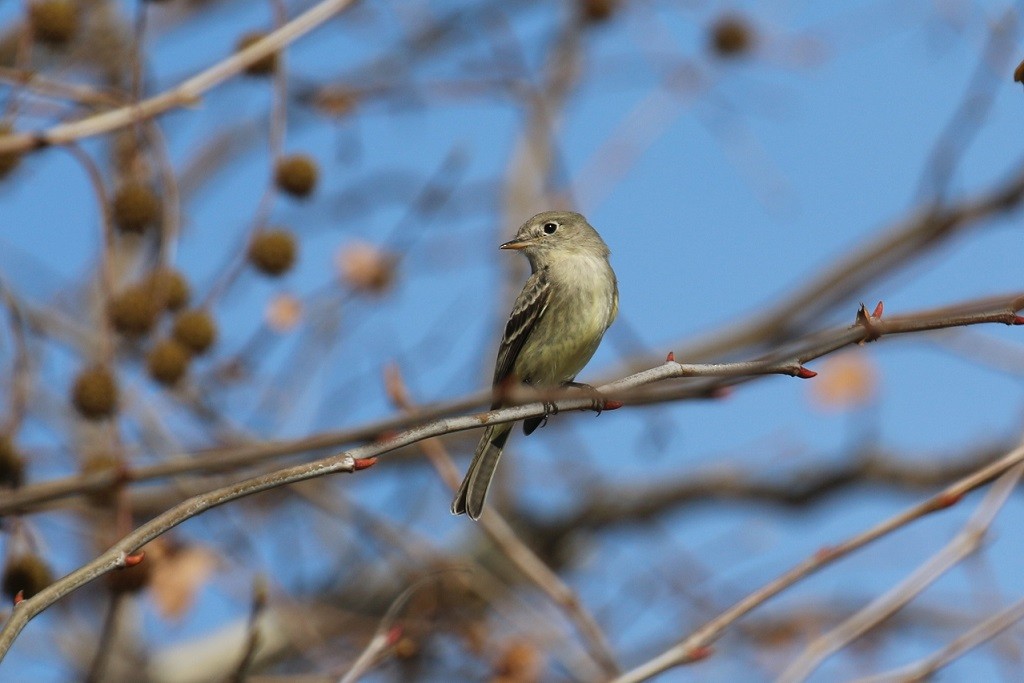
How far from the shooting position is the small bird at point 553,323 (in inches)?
224

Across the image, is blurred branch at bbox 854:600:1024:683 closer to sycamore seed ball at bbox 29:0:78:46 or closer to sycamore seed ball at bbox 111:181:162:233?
sycamore seed ball at bbox 111:181:162:233

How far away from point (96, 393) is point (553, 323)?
2079 mm

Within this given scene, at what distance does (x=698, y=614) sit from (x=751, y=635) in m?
2.59

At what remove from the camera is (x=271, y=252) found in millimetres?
5598

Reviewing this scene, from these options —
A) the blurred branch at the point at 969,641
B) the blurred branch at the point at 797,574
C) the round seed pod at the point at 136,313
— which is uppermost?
the round seed pod at the point at 136,313

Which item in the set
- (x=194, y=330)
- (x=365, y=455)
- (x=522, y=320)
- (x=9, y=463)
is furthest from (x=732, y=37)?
(x=365, y=455)

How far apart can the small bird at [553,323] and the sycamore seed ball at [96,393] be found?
1571mm

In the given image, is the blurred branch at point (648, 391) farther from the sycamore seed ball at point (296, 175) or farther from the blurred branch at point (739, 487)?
the blurred branch at point (739, 487)

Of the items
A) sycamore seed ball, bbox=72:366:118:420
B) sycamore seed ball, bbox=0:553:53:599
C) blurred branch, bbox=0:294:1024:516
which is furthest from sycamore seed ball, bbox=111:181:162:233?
blurred branch, bbox=0:294:1024:516

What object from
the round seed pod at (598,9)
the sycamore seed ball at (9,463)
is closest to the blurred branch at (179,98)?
the sycamore seed ball at (9,463)

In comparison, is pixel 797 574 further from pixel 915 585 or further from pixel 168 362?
pixel 168 362

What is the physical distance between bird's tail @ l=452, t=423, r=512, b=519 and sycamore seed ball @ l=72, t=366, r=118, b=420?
1.51 m

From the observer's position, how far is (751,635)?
10367 mm

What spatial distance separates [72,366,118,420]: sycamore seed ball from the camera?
5113 mm
